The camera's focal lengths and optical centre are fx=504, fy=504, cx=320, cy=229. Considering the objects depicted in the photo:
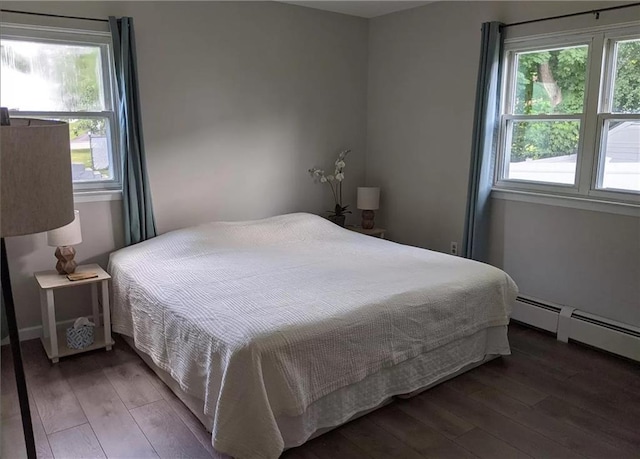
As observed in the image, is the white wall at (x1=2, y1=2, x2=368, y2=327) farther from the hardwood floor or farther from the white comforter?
the hardwood floor

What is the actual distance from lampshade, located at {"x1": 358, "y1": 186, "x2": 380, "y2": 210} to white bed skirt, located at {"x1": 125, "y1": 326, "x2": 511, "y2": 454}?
1.79m

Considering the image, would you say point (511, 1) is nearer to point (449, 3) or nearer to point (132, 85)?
point (449, 3)

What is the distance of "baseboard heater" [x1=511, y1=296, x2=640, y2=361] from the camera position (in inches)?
124

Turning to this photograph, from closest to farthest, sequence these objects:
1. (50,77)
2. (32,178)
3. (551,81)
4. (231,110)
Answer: (32,178) < (50,77) < (551,81) < (231,110)

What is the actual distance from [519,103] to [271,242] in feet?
6.89

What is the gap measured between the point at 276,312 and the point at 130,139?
1822 millimetres

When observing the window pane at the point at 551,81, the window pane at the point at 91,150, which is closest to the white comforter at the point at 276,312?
the window pane at the point at 91,150

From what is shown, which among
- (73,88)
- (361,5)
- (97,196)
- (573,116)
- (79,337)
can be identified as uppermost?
(361,5)

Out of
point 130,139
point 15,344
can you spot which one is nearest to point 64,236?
point 130,139

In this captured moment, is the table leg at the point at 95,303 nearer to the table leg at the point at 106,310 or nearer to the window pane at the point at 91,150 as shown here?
the table leg at the point at 106,310

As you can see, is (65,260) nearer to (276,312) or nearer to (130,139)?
(130,139)

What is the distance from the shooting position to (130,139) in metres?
3.41

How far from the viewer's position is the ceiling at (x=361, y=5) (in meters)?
4.10

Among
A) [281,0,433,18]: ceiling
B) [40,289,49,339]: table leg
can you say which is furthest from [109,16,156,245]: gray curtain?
[281,0,433,18]: ceiling
